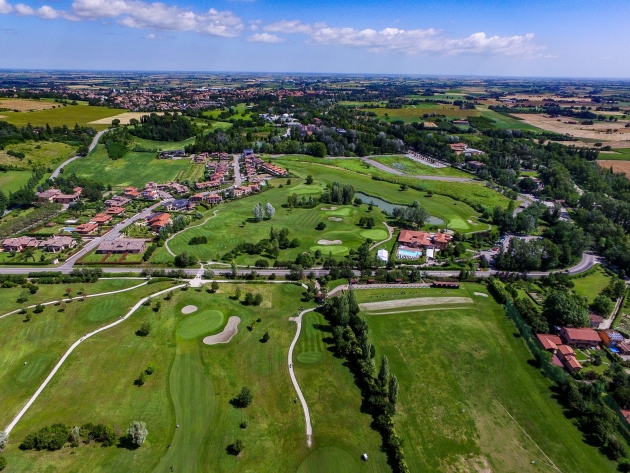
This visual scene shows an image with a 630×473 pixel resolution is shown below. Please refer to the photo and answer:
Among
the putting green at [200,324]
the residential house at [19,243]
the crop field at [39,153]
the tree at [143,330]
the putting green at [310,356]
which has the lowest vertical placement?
the putting green at [310,356]

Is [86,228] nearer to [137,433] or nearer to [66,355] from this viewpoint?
[66,355]

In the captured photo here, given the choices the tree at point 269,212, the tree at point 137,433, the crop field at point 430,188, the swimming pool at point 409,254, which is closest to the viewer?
the tree at point 137,433

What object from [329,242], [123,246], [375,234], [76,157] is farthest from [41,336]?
[76,157]

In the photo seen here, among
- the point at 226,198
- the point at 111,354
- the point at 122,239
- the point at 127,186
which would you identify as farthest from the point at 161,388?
the point at 127,186

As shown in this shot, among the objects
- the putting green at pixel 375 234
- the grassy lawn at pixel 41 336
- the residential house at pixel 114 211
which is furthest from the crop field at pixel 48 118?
the putting green at pixel 375 234

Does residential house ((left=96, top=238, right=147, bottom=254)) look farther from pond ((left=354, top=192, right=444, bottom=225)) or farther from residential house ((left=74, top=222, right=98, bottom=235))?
pond ((left=354, top=192, right=444, bottom=225))

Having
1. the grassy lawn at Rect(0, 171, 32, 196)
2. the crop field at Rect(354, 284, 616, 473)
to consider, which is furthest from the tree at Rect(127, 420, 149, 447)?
the grassy lawn at Rect(0, 171, 32, 196)

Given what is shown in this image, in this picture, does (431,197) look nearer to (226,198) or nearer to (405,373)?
(226,198)

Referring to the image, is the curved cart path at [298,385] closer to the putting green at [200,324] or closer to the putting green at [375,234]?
the putting green at [200,324]
